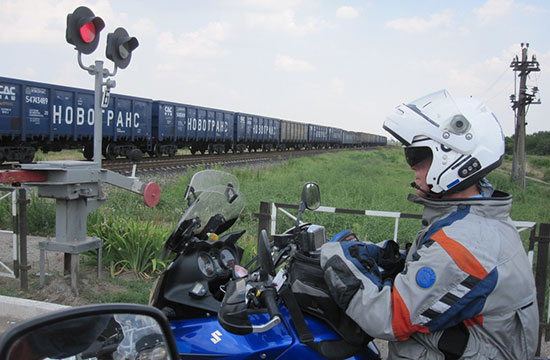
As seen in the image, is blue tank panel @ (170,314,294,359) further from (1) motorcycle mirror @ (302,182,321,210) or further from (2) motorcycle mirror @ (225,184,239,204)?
(2) motorcycle mirror @ (225,184,239,204)

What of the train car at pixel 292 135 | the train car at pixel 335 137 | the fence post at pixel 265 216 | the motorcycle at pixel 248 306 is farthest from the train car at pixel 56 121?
Result: the train car at pixel 335 137

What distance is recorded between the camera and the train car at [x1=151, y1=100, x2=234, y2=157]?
26031mm

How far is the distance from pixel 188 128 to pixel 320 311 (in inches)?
1094

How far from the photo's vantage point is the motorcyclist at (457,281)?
1703 millimetres

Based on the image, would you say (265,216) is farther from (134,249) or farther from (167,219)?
(167,219)

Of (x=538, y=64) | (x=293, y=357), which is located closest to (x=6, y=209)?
(x=293, y=357)

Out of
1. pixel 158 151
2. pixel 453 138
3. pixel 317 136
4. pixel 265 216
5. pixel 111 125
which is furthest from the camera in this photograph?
pixel 317 136

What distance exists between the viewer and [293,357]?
1.87 m

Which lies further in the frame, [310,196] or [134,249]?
[134,249]

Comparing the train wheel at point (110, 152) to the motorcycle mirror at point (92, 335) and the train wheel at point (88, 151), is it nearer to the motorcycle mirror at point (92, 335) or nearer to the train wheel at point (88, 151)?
the train wheel at point (88, 151)

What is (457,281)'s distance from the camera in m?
1.69

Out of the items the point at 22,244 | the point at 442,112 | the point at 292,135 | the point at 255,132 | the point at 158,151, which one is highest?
the point at 292,135

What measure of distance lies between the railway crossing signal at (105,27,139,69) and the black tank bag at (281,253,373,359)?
4155 mm

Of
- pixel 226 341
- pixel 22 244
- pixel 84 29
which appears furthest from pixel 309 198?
pixel 22 244
